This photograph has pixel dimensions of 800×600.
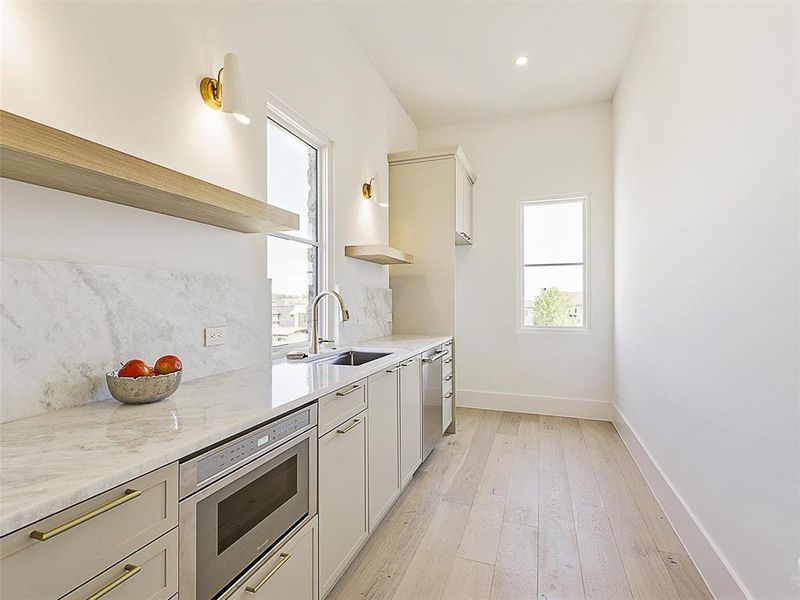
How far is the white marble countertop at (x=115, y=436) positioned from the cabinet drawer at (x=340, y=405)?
2.3 inches

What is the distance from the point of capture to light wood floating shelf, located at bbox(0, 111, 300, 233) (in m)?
0.96

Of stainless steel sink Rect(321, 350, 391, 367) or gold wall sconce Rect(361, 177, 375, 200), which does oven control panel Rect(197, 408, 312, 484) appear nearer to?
stainless steel sink Rect(321, 350, 391, 367)

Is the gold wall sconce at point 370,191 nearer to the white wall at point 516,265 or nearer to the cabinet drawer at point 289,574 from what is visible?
the white wall at point 516,265

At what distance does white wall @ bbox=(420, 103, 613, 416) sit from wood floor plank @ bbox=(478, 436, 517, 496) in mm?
988

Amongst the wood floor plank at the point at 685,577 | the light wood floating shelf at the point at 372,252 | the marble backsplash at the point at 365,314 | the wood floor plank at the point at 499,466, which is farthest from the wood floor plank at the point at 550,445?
the light wood floating shelf at the point at 372,252

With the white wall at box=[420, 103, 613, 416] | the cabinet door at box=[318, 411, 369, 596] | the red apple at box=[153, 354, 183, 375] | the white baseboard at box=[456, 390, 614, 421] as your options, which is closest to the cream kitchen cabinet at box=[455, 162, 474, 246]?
the white wall at box=[420, 103, 613, 416]

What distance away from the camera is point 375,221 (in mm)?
3717

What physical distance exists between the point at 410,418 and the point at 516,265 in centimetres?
261

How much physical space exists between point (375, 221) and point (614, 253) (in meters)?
2.50

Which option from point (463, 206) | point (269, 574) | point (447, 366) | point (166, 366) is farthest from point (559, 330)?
point (166, 366)

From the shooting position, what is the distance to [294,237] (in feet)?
8.69

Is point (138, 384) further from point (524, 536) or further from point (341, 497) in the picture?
point (524, 536)

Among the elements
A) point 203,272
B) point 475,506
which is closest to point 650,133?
point 475,506

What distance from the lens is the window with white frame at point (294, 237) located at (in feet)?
8.15
